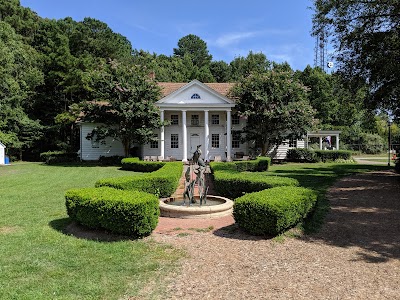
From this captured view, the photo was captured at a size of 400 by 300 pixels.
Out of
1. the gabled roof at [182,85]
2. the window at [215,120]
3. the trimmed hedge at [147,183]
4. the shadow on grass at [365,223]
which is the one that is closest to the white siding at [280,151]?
the window at [215,120]

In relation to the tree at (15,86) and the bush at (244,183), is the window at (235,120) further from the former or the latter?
the tree at (15,86)

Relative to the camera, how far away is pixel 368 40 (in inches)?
570

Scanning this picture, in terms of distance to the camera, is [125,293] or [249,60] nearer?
[125,293]

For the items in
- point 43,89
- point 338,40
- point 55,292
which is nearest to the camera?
point 55,292

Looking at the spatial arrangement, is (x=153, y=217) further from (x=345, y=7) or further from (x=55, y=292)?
(x=345, y=7)

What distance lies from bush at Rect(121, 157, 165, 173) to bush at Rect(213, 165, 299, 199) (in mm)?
9147

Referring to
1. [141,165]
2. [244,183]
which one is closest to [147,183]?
[244,183]

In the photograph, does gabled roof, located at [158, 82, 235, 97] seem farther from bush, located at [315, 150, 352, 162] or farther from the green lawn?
the green lawn

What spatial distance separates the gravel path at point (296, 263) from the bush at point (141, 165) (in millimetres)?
13434

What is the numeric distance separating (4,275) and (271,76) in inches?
986

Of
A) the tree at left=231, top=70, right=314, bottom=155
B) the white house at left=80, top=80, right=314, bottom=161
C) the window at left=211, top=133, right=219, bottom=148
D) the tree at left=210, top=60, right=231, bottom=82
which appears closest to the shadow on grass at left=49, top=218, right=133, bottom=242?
the tree at left=231, top=70, right=314, bottom=155

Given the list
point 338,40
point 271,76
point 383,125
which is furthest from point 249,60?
point 338,40

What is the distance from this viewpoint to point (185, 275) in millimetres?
5262

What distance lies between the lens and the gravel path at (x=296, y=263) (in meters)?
4.70
